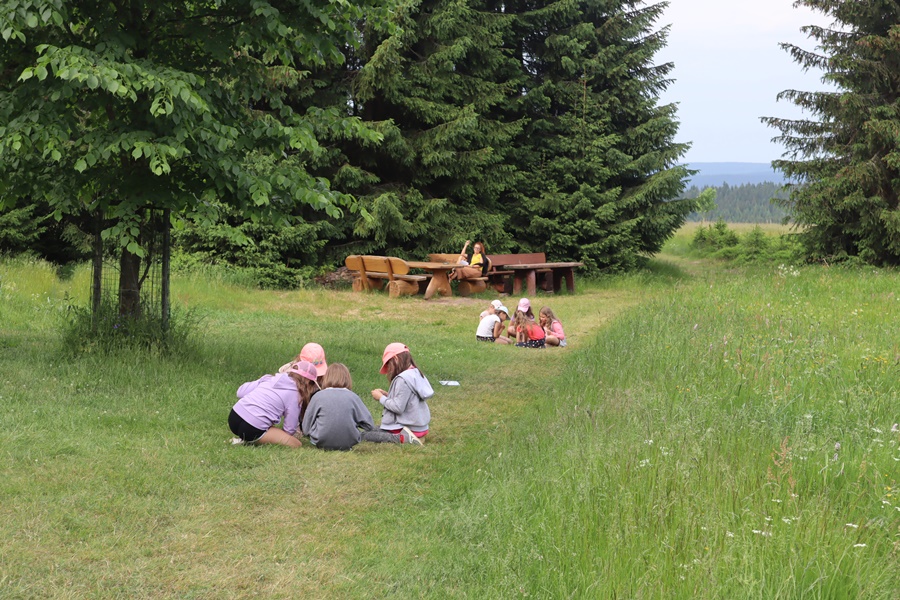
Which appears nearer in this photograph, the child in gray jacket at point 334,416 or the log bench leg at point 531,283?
the child in gray jacket at point 334,416

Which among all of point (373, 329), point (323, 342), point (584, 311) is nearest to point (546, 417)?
point (323, 342)

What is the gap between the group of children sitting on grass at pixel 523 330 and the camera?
14133 mm

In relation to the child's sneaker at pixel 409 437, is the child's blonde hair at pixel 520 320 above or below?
above

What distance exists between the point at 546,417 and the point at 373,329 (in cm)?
776

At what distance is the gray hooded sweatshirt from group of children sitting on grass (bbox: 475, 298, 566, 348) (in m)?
6.42

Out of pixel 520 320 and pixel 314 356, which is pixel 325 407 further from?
pixel 520 320

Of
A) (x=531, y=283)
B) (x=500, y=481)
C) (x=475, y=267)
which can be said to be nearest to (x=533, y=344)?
(x=475, y=267)

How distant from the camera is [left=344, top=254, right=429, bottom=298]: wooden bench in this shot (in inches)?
810

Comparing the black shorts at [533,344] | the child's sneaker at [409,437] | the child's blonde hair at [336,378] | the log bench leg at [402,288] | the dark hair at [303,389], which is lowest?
the child's sneaker at [409,437]

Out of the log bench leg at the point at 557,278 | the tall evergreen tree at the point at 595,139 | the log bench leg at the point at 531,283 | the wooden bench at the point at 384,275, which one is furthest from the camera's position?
the tall evergreen tree at the point at 595,139

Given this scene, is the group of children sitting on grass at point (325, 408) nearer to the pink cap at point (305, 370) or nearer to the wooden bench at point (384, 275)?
the pink cap at point (305, 370)

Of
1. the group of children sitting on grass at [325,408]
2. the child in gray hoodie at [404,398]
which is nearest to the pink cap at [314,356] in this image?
the group of children sitting on grass at [325,408]

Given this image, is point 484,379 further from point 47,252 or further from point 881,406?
point 47,252

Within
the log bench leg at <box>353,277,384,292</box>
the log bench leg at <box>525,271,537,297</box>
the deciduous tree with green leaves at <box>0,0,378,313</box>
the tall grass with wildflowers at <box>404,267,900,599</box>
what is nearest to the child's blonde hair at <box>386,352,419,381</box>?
the tall grass with wildflowers at <box>404,267,900,599</box>
